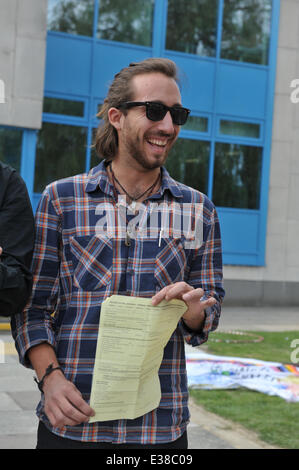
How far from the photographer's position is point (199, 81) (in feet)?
57.6

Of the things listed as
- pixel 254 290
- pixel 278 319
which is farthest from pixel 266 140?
pixel 278 319

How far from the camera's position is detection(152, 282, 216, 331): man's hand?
2082 mm

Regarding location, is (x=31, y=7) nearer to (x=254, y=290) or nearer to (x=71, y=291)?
(x=254, y=290)

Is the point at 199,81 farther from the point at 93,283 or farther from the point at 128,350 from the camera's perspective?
the point at 128,350

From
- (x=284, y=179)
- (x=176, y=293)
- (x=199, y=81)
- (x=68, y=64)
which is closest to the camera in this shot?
(x=176, y=293)

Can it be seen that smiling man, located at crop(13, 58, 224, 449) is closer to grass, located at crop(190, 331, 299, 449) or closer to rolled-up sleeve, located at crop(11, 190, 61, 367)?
rolled-up sleeve, located at crop(11, 190, 61, 367)

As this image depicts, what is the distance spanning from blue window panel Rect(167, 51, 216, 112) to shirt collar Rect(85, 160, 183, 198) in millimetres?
15213

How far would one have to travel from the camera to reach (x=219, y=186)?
18.0 metres

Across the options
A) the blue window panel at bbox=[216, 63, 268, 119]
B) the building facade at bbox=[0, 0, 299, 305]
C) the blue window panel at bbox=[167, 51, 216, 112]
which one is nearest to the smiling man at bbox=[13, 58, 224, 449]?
the building facade at bbox=[0, 0, 299, 305]

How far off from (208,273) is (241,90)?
16.2 m

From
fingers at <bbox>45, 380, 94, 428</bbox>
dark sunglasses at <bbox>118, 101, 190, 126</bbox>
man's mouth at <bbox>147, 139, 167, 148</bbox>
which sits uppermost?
dark sunglasses at <bbox>118, 101, 190, 126</bbox>

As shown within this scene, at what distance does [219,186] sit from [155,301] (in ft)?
52.6

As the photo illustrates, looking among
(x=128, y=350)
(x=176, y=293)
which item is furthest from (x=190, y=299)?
(x=128, y=350)

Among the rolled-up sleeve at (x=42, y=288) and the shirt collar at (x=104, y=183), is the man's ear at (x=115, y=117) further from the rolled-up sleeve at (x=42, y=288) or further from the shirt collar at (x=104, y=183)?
the rolled-up sleeve at (x=42, y=288)
